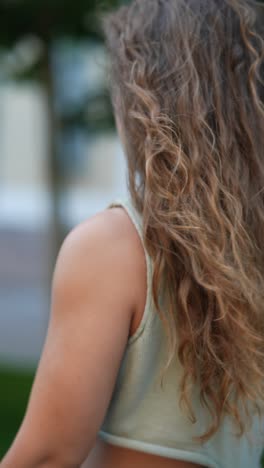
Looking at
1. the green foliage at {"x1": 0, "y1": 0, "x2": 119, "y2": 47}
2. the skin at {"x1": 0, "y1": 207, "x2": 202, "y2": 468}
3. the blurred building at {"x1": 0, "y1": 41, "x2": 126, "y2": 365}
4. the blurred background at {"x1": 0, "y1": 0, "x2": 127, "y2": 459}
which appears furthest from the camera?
the blurred building at {"x1": 0, "y1": 41, "x2": 126, "y2": 365}

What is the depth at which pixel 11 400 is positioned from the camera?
5.07 meters

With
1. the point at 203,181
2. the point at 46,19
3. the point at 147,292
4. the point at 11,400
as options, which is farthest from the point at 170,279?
the point at 11,400

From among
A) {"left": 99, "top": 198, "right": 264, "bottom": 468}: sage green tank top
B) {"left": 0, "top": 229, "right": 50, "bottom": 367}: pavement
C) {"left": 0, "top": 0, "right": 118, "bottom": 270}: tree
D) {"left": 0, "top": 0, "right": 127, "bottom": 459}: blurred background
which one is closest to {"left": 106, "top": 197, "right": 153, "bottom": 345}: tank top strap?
{"left": 99, "top": 198, "right": 264, "bottom": 468}: sage green tank top

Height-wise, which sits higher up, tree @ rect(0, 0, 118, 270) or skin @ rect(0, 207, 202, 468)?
tree @ rect(0, 0, 118, 270)

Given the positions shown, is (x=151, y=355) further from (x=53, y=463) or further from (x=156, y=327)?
(x=53, y=463)

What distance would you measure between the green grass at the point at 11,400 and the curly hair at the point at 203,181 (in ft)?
9.48

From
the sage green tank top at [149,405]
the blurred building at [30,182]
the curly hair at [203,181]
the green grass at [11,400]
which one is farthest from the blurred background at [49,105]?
the blurred building at [30,182]

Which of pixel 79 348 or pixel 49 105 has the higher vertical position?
pixel 49 105

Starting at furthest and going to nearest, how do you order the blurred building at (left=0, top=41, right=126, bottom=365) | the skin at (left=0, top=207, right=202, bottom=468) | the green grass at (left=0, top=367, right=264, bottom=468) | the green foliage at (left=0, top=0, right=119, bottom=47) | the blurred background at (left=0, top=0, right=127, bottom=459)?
the blurred building at (left=0, top=41, right=126, bottom=365)
the blurred background at (left=0, top=0, right=127, bottom=459)
the green foliage at (left=0, top=0, right=119, bottom=47)
the green grass at (left=0, top=367, right=264, bottom=468)
the skin at (left=0, top=207, right=202, bottom=468)

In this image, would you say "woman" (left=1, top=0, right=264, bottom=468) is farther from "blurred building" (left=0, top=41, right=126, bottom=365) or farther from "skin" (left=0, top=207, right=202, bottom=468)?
"blurred building" (left=0, top=41, right=126, bottom=365)

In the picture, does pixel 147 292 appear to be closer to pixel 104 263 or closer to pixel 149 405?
pixel 104 263

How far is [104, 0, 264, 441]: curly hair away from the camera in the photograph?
1455 millimetres

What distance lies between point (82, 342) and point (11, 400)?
3875mm

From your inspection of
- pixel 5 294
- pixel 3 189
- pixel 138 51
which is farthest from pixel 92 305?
pixel 3 189
